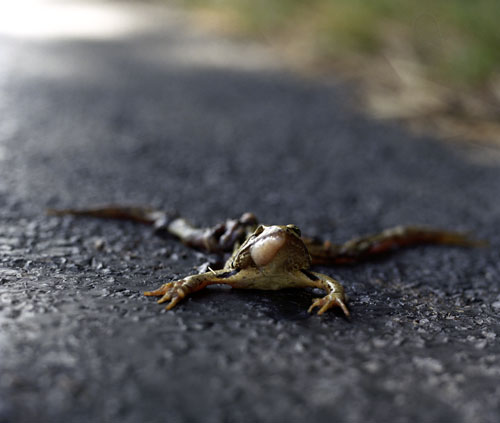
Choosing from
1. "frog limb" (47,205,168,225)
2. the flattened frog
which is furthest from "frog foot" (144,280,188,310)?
"frog limb" (47,205,168,225)

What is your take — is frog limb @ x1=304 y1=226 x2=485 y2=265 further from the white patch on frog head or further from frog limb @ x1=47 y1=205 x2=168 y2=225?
frog limb @ x1=47 y1=205 x2=168 y2=225

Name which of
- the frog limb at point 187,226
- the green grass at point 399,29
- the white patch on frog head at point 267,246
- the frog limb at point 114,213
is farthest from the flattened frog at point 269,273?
the green grass at point 399,29

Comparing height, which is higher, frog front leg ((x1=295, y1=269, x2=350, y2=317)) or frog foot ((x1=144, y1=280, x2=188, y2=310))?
frog foot ((x1=144, y1=280, x2=188, y2=310))

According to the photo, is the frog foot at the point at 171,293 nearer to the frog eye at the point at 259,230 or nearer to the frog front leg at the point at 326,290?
the frog eye at the point at 259,230

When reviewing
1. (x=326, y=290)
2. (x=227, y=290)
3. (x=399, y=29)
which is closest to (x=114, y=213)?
(x=227, y=290)

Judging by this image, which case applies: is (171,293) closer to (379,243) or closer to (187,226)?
(187,226)

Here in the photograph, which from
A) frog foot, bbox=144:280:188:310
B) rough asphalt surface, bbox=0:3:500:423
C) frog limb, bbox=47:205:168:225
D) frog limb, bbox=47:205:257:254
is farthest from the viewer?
frog limb, bbox=47:205:168:225

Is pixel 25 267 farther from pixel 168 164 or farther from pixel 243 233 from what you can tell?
pixel 168 164

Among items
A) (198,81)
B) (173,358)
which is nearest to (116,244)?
(173,358)
